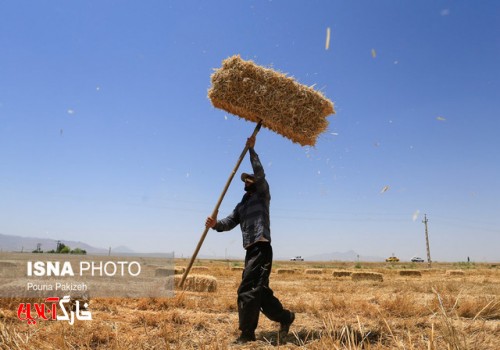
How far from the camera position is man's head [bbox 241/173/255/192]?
6.05 meters

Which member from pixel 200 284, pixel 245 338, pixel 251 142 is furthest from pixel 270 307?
pixel 200 284

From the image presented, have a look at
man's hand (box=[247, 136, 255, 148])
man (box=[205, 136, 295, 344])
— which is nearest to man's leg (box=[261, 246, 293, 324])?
man (box=[205, 136, 295, 344])

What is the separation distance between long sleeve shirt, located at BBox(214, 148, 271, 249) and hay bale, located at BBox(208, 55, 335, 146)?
3.28 ft

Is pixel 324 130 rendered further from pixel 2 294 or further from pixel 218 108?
pixel 2 294

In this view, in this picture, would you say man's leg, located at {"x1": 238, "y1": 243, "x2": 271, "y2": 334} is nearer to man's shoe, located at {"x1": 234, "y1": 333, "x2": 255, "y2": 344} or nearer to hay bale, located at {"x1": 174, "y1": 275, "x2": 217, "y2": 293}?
man's shoe, located at {"x1": 234, "y1": 333, "x2": 255, "y2": 344}

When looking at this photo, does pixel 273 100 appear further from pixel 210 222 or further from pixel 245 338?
pixel 245 338

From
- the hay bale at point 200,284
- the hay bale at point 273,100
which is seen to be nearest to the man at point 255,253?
the hay bale at point 273,100

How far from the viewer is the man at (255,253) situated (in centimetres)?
522

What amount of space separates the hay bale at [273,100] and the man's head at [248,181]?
1.27 metres

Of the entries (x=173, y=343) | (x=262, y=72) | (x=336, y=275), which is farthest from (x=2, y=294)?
(x=336, y=275)

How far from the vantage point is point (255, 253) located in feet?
18.2

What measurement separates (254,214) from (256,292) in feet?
3.63

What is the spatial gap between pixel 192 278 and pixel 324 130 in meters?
7.73

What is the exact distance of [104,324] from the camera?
532 centimetres
